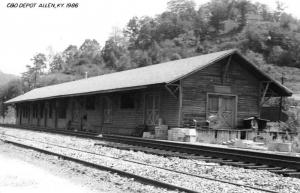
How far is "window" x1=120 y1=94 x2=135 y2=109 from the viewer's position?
23886 millimetres

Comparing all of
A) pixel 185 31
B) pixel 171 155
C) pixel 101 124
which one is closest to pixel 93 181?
pixel 171 155

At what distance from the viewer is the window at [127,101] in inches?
940

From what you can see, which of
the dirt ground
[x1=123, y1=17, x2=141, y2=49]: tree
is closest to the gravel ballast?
the dirt ground

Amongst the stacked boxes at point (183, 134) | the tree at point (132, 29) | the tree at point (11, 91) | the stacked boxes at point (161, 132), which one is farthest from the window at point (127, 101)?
the tree at point (132, 29)

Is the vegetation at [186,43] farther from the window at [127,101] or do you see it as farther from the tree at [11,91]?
the window at [127,101]

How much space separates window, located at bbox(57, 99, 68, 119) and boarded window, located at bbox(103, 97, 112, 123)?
7.36 meters

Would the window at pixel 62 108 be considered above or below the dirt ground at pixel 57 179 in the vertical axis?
above

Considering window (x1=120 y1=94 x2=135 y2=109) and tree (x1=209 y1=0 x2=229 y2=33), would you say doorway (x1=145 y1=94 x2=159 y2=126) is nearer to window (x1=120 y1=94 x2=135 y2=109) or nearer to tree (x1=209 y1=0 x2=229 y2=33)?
window (x1=120 y1=94 x2=135 y2=109)

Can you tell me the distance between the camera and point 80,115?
2984 centimetres

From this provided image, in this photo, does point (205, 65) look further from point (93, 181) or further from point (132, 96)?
point (93, 181)

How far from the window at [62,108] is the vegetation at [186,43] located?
43.1 metres

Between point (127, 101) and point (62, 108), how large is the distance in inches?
436

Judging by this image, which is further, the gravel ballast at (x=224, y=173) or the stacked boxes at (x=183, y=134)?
the stacked boxes at (x=183, y=134)

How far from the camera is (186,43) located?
4031 inches
